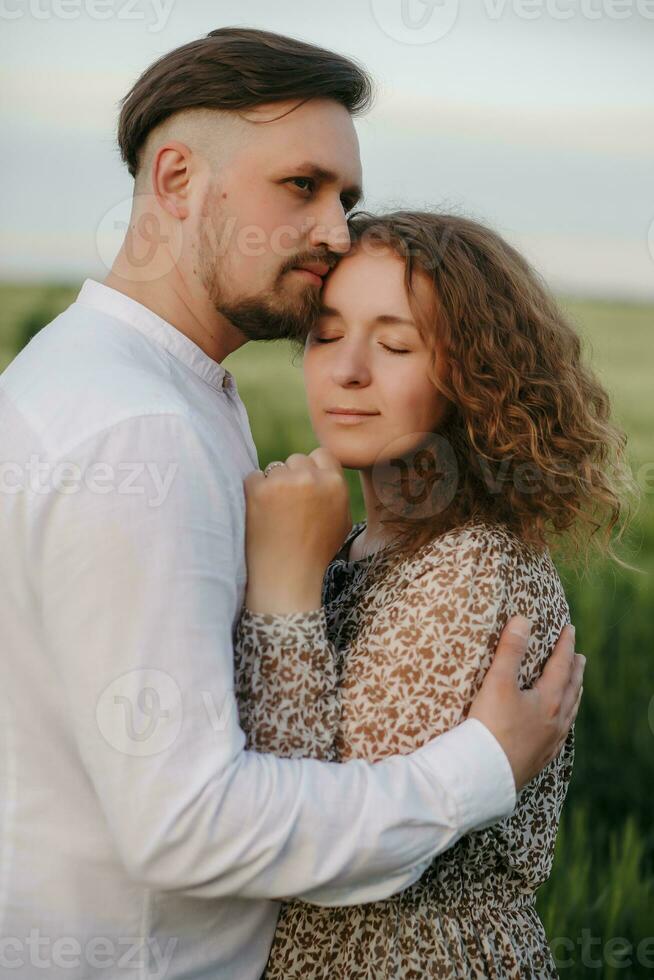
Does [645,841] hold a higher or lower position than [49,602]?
lower

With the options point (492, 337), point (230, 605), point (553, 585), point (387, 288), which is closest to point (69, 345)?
point (230, 605)

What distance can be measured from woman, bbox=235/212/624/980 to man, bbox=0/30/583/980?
2.7 inches

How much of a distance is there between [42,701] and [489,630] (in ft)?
1.92

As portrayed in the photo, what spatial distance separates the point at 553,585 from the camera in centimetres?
162

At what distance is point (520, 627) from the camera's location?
1.46 metres

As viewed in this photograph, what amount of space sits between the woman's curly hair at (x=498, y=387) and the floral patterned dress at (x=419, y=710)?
0.30ft

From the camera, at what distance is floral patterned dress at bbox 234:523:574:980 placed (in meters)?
1.39

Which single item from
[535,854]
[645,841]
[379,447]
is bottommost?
[645,841]

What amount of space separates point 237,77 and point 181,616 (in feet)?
2.74

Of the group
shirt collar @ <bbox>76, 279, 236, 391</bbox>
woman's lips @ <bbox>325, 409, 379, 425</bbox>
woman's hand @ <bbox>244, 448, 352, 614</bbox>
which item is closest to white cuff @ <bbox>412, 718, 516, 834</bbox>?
woman's hand @ <bbox>244, 448, 352, 614</bbox>

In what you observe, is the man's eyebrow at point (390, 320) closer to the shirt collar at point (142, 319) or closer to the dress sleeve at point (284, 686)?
the shirt collar at point (142, 319)

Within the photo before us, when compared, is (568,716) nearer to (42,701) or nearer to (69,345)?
(42,701)

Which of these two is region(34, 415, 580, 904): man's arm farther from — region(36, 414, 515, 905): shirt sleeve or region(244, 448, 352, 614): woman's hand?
region(244, 448, 352, 614): woman's hand

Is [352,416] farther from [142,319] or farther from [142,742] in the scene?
[142,742]
